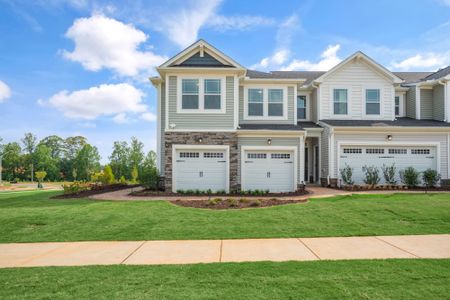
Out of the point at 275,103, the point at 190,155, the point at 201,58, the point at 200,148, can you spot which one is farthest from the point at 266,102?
the point at 190,155

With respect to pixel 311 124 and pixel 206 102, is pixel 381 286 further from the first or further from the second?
pixel 311 124

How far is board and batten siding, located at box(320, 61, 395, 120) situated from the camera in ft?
56.7

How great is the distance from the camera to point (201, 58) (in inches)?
567

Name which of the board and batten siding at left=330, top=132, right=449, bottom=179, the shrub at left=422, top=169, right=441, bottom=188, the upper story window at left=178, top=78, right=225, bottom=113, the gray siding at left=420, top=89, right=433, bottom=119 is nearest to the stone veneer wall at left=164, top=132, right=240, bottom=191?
the upper story window at left=178, top=78, right=225, bottom=113

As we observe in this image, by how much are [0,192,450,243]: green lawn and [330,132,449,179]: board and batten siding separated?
6262mm

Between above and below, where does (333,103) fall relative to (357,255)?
above

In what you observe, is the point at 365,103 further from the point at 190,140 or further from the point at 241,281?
the point at 241,281

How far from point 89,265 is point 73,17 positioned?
41.2 feet

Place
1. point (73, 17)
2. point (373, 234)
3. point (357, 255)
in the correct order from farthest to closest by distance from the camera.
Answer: point (73, 17) < point (373, 234) < point (357, 255)

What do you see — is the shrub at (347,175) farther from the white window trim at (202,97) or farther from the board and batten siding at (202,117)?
the white window trim at (202,97)

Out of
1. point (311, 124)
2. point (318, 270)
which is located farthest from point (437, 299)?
point (311, 124)

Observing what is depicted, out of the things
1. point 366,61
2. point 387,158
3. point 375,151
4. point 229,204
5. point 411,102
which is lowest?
point 229,204

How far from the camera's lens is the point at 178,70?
13945mm

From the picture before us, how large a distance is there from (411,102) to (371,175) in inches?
271
